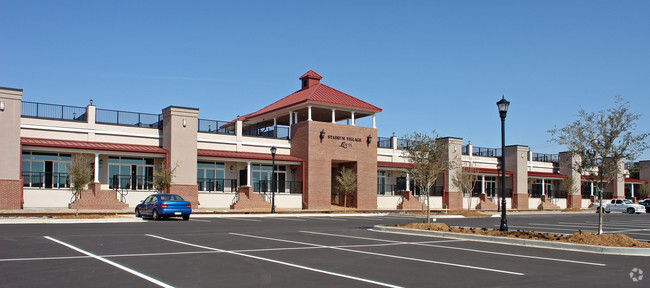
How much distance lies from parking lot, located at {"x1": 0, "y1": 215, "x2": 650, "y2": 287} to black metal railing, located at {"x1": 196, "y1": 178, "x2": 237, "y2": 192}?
24069 millimetres

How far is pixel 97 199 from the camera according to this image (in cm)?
3494

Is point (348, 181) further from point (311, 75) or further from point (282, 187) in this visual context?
point (311, 75)

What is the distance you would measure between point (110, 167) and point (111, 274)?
2996cm

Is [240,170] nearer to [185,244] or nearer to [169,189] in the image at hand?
[169,189]

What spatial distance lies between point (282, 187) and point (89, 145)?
15401mm

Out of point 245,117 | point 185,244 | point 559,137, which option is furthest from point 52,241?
point 245,117

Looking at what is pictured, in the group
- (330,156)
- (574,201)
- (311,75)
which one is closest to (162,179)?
(330,156)

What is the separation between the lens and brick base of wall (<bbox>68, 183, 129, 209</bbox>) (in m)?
34.3

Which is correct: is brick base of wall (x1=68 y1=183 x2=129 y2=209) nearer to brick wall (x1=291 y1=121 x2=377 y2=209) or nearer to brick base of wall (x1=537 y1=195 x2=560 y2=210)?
brick wall (x1=291 y1=121 x2=377 y2=209)

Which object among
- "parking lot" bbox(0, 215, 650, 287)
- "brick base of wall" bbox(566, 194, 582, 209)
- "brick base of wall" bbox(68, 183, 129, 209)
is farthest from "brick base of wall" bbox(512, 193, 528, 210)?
"parking lot" bbox(0, 215, 650, 287)

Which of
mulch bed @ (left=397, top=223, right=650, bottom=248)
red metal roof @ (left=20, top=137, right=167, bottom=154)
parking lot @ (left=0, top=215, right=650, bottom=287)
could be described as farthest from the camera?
red metal roof @ (left=20, top=137, right=167, bottom=154)

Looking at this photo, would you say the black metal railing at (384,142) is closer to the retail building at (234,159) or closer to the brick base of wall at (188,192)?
the retail building at (234,159)

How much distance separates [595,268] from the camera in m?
11.3

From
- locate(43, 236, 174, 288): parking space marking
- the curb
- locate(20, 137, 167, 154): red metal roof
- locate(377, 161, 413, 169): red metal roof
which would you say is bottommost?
the curb
